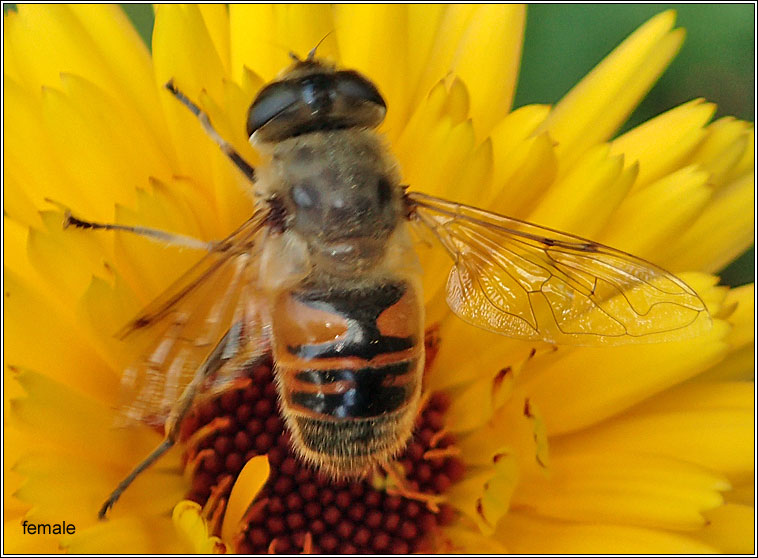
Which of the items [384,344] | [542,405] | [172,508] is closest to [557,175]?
[542,405]

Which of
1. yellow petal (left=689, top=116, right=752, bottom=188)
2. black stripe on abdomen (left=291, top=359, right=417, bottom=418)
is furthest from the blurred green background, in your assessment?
black stripe on abdomen (left=291, top=359, right=417, bottom=418)

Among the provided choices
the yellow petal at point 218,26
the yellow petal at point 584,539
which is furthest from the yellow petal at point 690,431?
the yellow petal at point 218,26

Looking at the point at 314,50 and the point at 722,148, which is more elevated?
the point at 314,50

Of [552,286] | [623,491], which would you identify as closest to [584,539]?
[623,491]

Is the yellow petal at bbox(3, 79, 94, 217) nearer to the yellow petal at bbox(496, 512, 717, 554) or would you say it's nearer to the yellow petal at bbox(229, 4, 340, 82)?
the yellow petal at bbox(229, 4, 340, 82)

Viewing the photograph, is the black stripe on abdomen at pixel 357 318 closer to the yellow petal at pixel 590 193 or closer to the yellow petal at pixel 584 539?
the yellow petal at pixel 590 193

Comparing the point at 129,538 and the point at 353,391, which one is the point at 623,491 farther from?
the point at 129,538

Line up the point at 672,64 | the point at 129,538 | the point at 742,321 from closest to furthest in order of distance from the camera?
the point at 129,538, the point at 742,321, the point at 672,64
